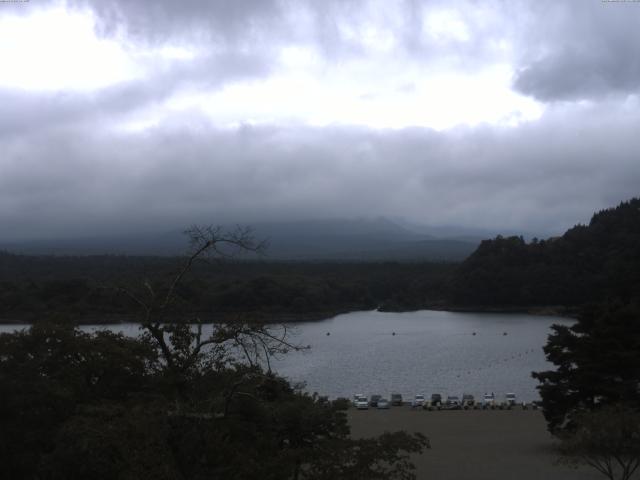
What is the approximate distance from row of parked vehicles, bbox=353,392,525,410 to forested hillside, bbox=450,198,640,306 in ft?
99.5

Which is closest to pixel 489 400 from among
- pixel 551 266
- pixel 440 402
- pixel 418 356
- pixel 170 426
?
pixel 440 402

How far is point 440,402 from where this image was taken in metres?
20.4

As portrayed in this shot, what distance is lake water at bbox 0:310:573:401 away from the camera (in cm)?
2428

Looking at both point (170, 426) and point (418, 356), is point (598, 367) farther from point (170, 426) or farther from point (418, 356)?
point (418, 356)

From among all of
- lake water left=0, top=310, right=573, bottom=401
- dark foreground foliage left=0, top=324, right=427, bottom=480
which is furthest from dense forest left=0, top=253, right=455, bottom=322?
dark foreground foliage left=0, top=324, right=427, bottom=480

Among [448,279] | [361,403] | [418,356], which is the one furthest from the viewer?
[448,279]

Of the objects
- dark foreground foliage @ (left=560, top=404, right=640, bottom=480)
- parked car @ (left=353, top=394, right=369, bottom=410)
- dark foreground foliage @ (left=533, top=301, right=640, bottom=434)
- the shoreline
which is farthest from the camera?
the shoreline

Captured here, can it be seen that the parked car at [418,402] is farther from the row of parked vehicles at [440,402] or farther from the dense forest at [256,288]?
the dense forest at [256,288]

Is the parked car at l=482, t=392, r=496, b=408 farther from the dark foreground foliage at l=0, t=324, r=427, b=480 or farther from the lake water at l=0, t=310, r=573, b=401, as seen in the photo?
the dark foreground foliage at l=0, t=324, r=427, b=480

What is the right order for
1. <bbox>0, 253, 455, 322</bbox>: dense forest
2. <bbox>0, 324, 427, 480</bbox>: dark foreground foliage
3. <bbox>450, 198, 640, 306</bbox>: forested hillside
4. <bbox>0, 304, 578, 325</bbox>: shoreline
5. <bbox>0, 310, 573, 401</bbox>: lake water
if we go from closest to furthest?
<bbox>0, 324, 427, 480</bbox>: dark foreground foliage, <bbox>0, 310, 573, 401</bbox>: lake water, <bbox>0, 304, 578, 325</bbox>: shoreline, <bbox>0, 253, 455, 322</bbox>: dense forest, <bbox>450, 198, 640, 306</bbox>: forested hillside

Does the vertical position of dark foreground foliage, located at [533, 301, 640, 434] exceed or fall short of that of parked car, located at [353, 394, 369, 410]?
it exceeds it

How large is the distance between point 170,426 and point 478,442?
11.4m

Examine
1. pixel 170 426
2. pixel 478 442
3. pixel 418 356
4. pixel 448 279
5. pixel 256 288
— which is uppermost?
pixel 448 279

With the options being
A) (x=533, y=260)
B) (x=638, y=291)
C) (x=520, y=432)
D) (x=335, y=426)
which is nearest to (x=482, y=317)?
(x=533, y=260)
